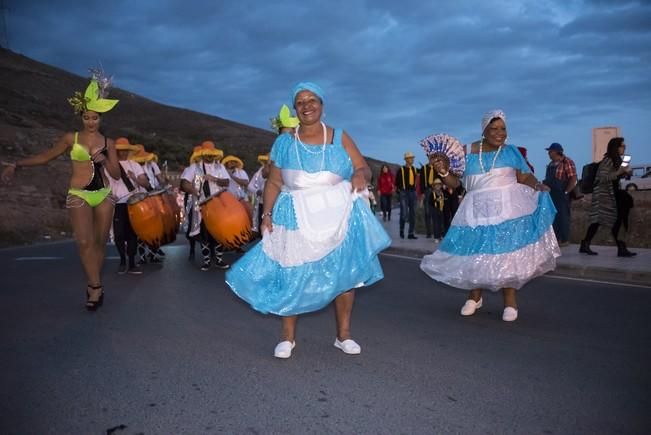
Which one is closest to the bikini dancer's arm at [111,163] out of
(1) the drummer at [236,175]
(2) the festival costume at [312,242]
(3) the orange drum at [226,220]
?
(2) the festival costume at [312,242]

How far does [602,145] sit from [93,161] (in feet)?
39.2

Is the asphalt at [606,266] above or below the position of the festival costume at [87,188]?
below

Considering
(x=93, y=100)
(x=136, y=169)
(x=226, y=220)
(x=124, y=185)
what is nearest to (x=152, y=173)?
(x=136, y=169)

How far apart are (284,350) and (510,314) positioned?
2.46 meters

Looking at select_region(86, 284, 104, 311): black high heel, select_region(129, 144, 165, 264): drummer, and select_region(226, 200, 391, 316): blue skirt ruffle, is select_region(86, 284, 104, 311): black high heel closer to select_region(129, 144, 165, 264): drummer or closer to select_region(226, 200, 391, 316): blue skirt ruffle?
select_region(226, 200, 391, 316): blue skirt ruffle

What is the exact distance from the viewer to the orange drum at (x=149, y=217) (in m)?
10.1

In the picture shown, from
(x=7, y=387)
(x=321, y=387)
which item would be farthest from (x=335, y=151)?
(x=7, y=387)

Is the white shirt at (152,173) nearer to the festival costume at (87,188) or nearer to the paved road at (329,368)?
the paved road at (329,368)

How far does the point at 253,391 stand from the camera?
420cm

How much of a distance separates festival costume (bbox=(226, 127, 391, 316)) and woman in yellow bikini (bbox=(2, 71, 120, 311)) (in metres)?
2.71

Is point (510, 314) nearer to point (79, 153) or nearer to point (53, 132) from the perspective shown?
point (79, 153)

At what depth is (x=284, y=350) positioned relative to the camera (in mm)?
5016

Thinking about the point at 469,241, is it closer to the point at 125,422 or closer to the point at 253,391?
the point at 253,391

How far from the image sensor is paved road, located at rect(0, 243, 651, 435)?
3.69 m
